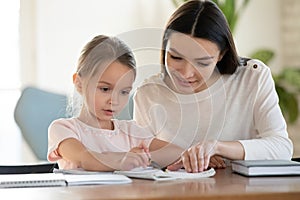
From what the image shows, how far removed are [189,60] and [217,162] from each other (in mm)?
300

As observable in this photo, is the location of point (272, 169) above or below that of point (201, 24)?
below

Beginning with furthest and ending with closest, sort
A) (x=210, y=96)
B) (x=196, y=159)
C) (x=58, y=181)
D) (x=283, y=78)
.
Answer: (x=283, y=78) → (x=210, y=96) → (x=196, y=159) → (x=58, y=181)

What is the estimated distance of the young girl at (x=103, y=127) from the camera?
1.39 m

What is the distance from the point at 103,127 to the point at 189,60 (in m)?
0.31

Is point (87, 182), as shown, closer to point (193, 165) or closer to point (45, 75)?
point (193, 165)

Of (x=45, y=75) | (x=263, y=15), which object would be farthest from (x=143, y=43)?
(x=263, y=15)

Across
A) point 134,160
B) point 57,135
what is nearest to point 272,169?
point 134,160

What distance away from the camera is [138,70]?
1505 millimetres

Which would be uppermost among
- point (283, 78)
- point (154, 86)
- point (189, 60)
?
point (189, 60)

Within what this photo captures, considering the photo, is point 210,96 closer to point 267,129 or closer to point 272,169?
point 267,129

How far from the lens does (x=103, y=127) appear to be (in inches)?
61.2

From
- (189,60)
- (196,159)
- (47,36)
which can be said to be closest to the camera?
(196,159)

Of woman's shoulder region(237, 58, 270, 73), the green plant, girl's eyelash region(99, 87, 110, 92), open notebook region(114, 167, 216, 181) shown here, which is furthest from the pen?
the green plant

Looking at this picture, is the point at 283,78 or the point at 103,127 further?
the point at 283,78
